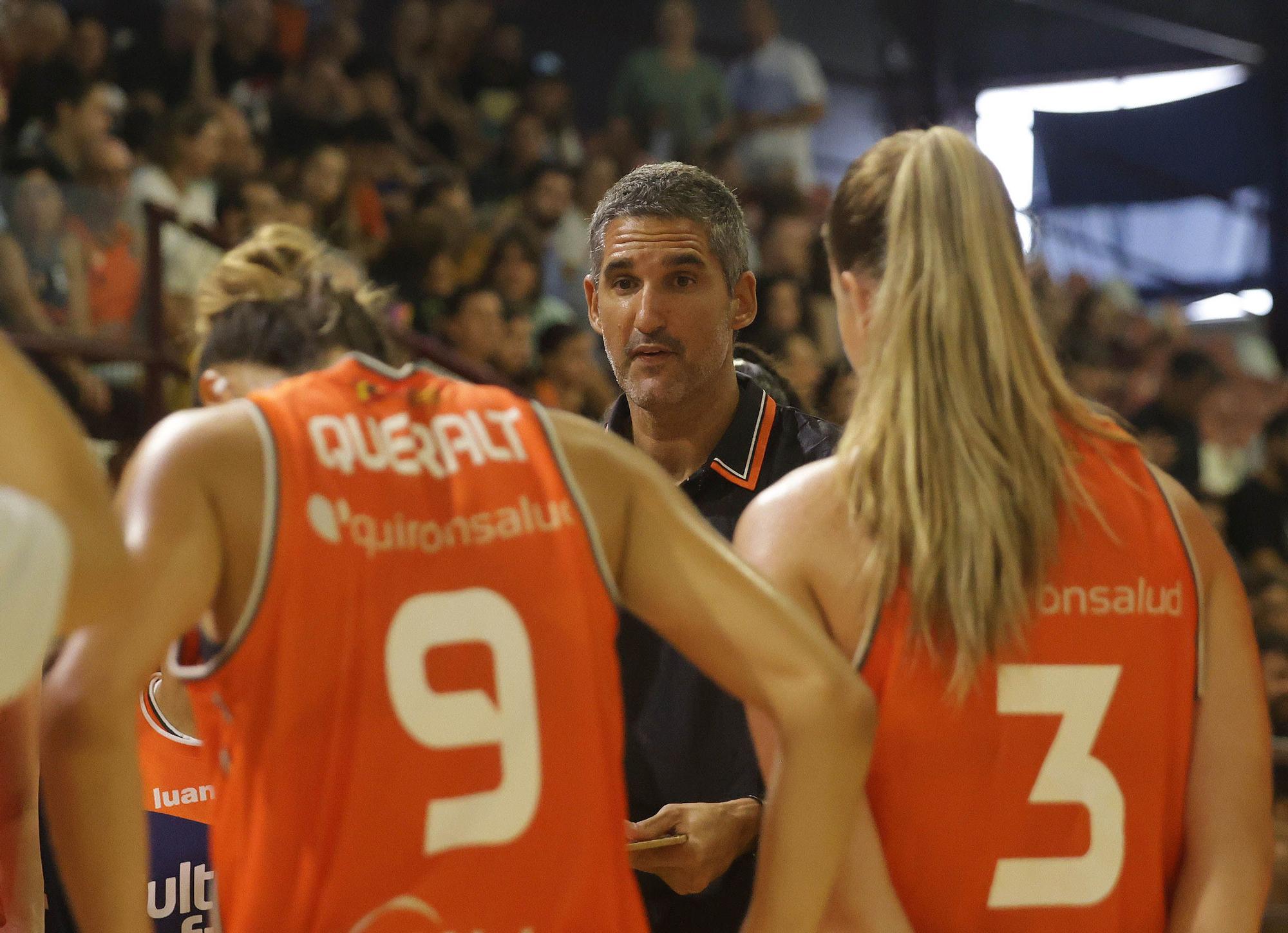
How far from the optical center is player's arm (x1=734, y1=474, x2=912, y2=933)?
1.65 m

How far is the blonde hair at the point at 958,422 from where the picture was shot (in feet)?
5.40

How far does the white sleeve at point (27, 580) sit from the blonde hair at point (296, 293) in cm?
68

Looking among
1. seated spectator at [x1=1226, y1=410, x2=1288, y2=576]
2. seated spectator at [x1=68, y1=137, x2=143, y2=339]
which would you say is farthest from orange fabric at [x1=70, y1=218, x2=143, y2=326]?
seated spectator at [x1=1226, y1=410, x2=1288, y2=576]

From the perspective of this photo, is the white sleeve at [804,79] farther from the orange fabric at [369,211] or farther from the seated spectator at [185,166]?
the seated spectator at [185,166]

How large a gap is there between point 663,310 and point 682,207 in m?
0.19

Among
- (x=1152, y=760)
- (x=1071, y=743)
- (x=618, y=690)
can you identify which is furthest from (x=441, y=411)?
(x=1152, y=760)

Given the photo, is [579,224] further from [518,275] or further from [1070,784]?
[1070,784]

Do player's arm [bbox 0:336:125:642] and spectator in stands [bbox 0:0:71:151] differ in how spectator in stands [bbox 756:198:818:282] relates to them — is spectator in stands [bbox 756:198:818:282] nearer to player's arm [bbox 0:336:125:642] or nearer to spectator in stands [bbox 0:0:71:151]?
spectator in stands [bbox 0:0:71:151]

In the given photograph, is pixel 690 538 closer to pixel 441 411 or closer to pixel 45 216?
pixel 441 411

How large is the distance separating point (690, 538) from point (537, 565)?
0.16 m

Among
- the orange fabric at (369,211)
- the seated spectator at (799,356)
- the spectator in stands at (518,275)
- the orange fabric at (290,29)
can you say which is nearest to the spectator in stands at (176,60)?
the orange fabric at (290,29)

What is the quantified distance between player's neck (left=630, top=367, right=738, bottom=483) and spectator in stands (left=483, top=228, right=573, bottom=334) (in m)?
4.04

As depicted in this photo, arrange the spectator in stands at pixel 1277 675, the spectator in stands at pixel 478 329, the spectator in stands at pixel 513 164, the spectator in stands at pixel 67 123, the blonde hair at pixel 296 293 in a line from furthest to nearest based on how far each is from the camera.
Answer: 1. the spectator in stands at pixel 513 164
2. the spectator in stands at pixel 478 329
3. the spectator in stands at pixel 67 123
4. the spectator in stands at pixel 1277 675
5. the blonde hair at pixel 296 293

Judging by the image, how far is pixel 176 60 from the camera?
673 centimetres
